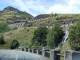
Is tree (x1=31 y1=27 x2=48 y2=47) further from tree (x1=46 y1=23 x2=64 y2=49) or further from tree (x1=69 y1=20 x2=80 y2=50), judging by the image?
tree (x1=69 y1=20 x2=80 y2=50)

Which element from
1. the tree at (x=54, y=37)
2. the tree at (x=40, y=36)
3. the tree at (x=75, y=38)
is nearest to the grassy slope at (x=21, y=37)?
the tree at (x=40, y=36)

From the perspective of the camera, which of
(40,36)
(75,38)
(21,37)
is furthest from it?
(21,37)

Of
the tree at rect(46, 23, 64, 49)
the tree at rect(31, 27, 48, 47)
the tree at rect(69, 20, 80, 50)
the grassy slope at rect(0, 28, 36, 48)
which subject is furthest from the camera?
the grassy slope at rect(0, 28, 36, 48)

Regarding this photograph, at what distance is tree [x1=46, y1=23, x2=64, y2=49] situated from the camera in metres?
33.6

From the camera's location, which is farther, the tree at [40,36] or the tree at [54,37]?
the tree at [40,36]

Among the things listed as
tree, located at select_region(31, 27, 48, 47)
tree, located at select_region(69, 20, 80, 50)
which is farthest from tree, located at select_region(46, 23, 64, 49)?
tree, located at select_region(69, 20, 80, 50)

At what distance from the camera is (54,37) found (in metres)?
36.1

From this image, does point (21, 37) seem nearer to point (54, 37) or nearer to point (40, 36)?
point (40, 36)

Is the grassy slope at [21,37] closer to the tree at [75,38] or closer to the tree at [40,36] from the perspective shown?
the tree at [40,36]

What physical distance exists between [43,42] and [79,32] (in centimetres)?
2036

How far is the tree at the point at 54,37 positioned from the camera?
33.6 m

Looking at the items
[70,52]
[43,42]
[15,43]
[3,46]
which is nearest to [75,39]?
[70,52]

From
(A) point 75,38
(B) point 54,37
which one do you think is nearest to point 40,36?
(B) point 54,37

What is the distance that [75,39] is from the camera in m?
24.7
